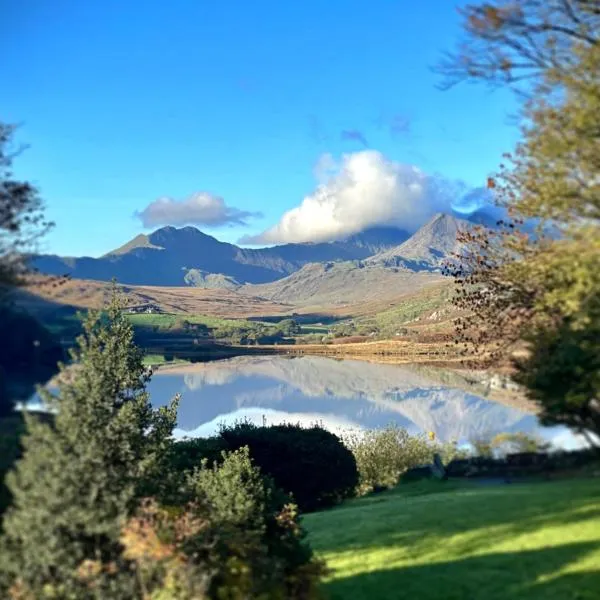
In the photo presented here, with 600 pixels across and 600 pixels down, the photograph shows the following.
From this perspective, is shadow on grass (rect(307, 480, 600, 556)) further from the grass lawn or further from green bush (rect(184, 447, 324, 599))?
green bush (rect(184, 447, 324, 599))

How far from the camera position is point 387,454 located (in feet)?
118

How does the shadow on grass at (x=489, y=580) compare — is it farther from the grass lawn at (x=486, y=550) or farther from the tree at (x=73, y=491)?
the tree at (x=73, y=491)

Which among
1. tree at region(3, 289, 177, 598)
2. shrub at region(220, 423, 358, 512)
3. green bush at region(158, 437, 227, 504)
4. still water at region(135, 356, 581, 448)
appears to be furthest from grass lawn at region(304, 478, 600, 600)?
still water at region(135, 356, 581, 448)

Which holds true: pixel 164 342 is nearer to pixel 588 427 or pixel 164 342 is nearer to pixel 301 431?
pixel 301 431

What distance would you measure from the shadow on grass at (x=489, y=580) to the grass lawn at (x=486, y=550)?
0.02 metres

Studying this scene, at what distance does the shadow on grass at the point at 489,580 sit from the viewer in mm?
9766

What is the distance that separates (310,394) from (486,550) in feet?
231

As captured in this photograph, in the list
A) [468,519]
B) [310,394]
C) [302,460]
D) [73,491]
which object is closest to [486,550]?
[468,519]

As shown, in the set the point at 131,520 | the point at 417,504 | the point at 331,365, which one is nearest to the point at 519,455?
the point at 417,504

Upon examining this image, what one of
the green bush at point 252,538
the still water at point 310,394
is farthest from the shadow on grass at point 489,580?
the still water at point 310,394

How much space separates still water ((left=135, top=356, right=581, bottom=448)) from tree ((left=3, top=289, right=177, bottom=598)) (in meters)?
25.6

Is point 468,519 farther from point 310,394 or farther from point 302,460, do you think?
point 310,394

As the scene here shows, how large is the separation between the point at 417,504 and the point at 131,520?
11.6 metres

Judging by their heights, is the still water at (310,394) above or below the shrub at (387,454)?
below
